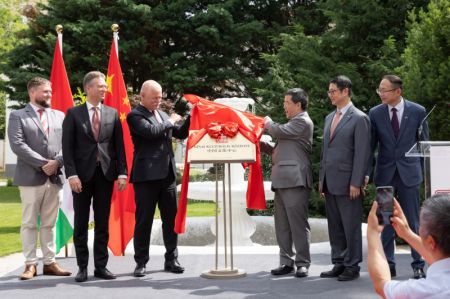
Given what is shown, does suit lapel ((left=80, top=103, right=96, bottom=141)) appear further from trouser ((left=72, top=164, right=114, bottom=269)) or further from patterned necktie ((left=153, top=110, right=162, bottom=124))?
patterned necktie ((left=153, top=110, right=162, bottom=124))

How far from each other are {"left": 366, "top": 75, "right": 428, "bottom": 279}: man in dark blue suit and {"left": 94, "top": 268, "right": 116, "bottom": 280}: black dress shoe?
2537mm

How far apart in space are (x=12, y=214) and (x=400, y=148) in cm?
976

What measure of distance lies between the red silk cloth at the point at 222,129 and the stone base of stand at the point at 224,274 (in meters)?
0.47

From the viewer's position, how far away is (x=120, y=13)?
17.5 metres

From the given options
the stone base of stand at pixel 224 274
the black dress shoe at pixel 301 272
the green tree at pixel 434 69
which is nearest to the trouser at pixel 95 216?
the stone base of stand at pixel 224 274

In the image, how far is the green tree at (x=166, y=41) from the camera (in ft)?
56.7

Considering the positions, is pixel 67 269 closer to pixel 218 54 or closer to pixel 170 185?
pixel 170 185

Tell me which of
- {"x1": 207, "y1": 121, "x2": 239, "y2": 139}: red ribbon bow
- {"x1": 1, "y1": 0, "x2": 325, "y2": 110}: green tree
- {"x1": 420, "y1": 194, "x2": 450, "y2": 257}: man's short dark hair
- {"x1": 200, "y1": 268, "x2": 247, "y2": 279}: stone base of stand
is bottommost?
{"x1": 200, "y1": 268, "x2": 247, "y2": 279}: stone base of stand

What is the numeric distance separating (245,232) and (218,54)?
11.2 meters

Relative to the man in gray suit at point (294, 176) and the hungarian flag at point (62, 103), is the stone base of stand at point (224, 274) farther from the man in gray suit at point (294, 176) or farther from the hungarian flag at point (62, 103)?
the hungarian flag at point (62, 103)

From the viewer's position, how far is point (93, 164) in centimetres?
558

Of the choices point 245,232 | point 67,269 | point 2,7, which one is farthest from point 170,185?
point 2,7

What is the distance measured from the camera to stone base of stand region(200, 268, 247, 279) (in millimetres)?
5492

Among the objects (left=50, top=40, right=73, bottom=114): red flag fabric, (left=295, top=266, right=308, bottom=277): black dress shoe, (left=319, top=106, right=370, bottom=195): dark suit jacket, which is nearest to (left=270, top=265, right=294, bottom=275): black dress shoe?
(left=295, top=266, right=308, bottom=277): black dress shoe
